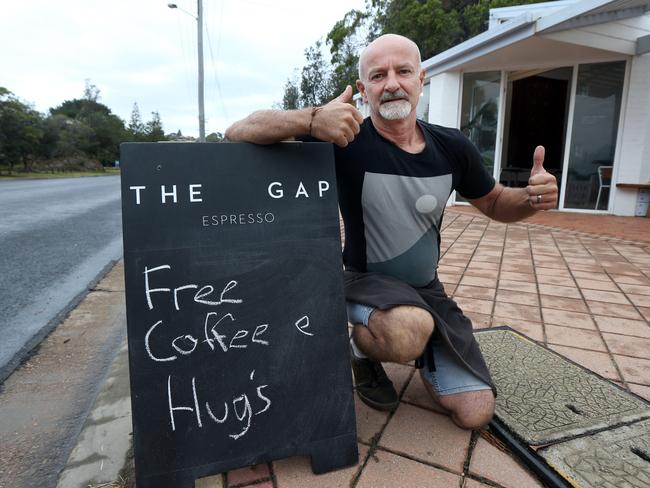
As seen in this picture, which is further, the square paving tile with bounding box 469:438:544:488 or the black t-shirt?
the black t-shirt

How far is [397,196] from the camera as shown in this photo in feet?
6.46

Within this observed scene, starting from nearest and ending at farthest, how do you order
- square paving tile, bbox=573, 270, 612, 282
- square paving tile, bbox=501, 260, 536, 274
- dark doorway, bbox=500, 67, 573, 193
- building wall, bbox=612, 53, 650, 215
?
1. square paving tile, bbox=573, 270, 612, 282
2. square paving tile, bbox=501, 260, 536, 274
3. building wall, bbox=612, 53, 650, 215
4. dark doorway, bbox=500, 67, 573, 193

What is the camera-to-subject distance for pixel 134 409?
141 cm

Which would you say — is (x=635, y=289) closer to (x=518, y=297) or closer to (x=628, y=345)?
(x=518, y=297)

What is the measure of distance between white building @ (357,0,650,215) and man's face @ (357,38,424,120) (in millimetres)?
5683

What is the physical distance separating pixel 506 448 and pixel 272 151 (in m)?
1.42

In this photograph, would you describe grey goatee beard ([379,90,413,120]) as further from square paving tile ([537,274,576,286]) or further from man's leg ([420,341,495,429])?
square paving tile ([537,274,576,286])

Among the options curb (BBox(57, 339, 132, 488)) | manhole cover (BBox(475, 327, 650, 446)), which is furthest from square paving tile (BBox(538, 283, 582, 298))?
curb (BBox(57, 339, 132, 488))

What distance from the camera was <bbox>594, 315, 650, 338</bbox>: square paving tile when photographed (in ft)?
9.22

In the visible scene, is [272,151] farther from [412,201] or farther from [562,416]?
[562,416]

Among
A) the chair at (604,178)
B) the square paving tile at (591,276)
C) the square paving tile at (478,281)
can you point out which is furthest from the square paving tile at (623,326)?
the chair at (604,178)

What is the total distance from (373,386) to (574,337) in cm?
150

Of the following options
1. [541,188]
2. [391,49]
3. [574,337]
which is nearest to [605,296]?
[574,337]

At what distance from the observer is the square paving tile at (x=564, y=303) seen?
128 inches
